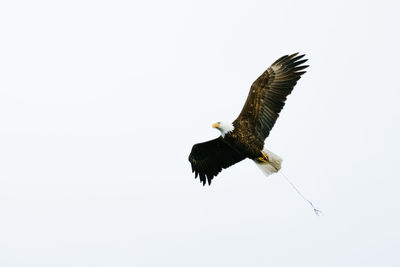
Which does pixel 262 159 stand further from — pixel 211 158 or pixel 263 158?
pixel 211 158

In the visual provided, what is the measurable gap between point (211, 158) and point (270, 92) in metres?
2.39

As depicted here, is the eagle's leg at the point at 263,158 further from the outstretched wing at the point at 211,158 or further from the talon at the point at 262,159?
the outstretched wing at the point at 211,158

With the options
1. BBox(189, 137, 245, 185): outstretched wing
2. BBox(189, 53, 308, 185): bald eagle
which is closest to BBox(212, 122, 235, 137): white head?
BBox(189, 53, 308, 185): bald eagle

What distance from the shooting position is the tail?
12672 millimetres

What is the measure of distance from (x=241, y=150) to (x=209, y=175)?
1.41m

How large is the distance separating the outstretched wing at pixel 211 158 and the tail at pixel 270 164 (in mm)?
632

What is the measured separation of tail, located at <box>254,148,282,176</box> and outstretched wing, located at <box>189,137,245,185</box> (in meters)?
0.63

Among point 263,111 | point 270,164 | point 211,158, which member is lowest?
point 270,164

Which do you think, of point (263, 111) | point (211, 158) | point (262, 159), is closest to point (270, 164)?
point (262, 159)

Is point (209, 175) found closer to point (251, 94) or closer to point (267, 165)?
point (267, 165)

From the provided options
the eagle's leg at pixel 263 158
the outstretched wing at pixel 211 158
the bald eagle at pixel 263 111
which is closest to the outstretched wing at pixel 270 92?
the bald eagle at pixel 263 111

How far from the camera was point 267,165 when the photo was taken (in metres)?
12.8

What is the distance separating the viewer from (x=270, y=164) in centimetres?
1279

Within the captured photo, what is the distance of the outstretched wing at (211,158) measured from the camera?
1321 cm
